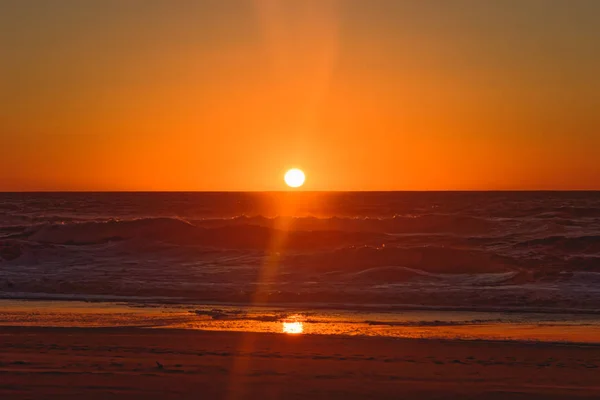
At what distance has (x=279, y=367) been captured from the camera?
8.59 meters

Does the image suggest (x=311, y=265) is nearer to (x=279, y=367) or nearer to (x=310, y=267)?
(x=310, y=267)

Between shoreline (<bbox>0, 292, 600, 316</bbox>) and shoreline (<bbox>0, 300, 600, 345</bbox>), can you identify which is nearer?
shoreline (<bbox>0, 300, 600, 345</bbox>)

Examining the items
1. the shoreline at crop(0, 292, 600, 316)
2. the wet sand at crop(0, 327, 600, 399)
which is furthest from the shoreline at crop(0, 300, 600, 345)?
the wet sand at crop(0, 327, 600, 399)

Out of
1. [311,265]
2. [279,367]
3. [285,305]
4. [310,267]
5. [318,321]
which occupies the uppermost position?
[311,265]

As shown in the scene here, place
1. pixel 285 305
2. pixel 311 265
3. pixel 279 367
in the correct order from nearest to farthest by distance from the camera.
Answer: pixel 279 367
pixel 285 305
pixel 311 265

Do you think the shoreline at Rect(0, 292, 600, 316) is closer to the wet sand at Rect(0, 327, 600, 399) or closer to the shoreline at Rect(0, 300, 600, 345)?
the shoreline at Rect(0, 300, 600, 345)

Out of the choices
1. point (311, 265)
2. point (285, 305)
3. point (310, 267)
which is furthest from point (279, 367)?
point (311, 265)

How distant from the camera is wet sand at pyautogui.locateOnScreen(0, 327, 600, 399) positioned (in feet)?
24.5

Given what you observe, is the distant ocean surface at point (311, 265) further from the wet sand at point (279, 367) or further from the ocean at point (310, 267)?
the wet sand at point (279, 367)

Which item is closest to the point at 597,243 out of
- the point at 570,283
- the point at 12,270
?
the point at 570,283

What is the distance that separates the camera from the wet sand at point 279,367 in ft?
24.5

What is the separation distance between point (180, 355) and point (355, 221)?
41.1 meters

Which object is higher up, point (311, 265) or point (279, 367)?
point (311, 265)

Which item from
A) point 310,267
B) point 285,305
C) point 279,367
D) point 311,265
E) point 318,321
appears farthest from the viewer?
→ point 311,265
